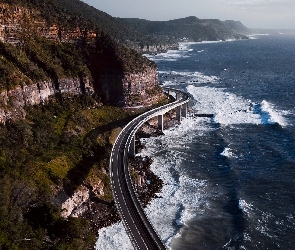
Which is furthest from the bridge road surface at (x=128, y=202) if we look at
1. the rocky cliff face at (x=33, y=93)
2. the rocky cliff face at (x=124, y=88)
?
the rocky cliff face at (x=33, y=93)

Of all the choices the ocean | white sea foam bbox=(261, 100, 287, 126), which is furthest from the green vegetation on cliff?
white sea foam bbox=(261, 100, 287, 126)

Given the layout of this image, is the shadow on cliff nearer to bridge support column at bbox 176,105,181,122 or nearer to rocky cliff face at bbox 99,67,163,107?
rocky cliff face at bbox 99,67,163,107

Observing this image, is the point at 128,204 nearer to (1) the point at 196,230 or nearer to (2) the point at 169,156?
(1) the point at 196,230

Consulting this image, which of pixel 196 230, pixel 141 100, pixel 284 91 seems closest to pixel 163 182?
pixel 196 230

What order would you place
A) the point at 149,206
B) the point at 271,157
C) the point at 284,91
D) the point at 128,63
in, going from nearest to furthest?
the point at 149,206 → the point at 271,157 → the point at 128,63 → the point at 284,91

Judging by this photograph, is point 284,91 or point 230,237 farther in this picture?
point 284,91

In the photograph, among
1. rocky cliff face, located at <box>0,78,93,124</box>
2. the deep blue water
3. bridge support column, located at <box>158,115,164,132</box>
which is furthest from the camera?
bridge support column, located at <box>158,115,164,132</box>

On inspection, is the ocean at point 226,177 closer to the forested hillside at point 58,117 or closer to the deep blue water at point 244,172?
the deep blue water at point 244,172

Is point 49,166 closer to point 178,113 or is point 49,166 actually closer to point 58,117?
point 58,117
